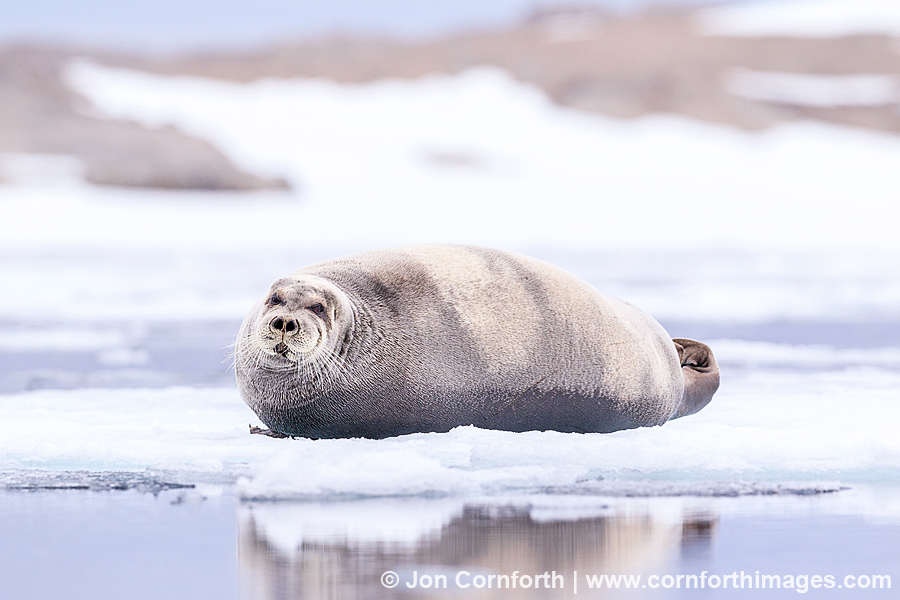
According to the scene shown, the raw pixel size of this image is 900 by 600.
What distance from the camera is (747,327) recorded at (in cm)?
966


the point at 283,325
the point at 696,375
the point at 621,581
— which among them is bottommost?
the point at 621,581

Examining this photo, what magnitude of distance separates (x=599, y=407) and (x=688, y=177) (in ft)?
75.2

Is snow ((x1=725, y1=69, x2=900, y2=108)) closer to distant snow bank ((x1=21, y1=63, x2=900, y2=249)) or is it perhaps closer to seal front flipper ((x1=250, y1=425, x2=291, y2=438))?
distant snow bank ((x1=21, y1=63, x2=900, y2=249))

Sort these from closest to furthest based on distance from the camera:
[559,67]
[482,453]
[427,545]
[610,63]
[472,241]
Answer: [427,545], [482,453], [472,241], [559,67], [610,63]

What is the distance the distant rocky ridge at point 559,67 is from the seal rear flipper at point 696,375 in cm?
1967

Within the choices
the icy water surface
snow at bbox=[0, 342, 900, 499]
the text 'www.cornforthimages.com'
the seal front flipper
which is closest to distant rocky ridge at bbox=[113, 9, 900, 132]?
snow at bbox=[0, 342, 900, 499]

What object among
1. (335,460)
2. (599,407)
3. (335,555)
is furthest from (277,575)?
(599,407)

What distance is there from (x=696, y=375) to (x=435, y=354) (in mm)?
1542

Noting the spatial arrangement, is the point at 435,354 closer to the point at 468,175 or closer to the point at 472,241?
the point at 472,241

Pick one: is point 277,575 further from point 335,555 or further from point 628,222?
point 628,222

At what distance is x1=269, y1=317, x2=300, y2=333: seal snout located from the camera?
14.6 feet

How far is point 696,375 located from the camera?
5645 mm

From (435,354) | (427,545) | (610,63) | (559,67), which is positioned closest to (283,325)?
(435,354)

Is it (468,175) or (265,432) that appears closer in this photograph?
(265,432)
